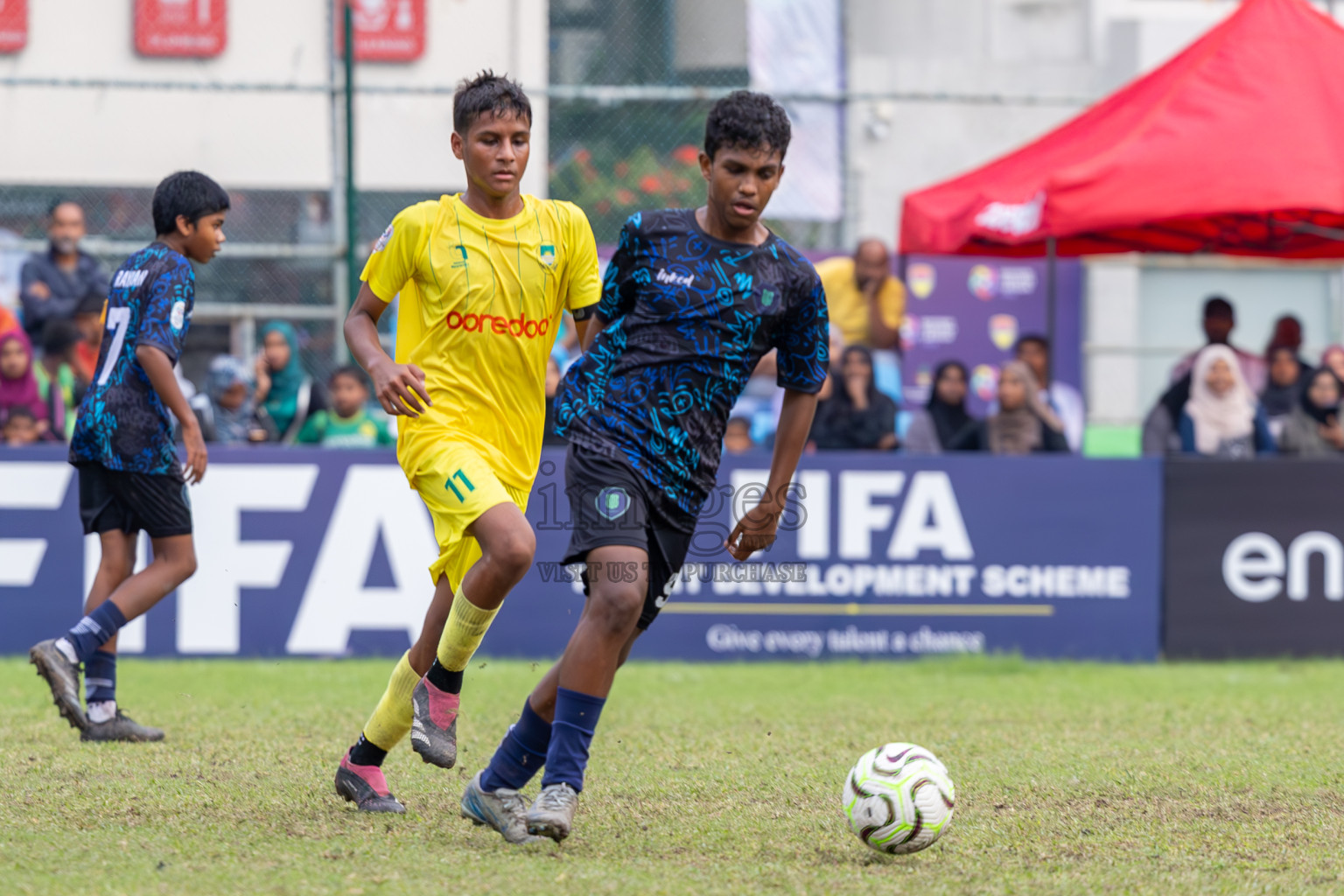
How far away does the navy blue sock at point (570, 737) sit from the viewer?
4270 mm

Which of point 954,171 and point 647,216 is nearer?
point 647,216

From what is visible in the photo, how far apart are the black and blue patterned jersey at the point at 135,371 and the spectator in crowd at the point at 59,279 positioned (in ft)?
13.3

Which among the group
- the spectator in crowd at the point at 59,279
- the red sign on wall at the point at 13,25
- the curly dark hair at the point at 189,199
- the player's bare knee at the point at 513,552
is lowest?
the player's bare knee at the point at 513,552

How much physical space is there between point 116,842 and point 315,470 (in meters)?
5.36

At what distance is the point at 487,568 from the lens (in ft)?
15.1

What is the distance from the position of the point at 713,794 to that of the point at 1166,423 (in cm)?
672

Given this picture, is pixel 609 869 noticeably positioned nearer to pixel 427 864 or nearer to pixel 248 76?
pixel 427 864

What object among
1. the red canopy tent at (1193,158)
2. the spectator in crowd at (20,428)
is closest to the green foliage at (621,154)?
the red canopy tent at (1193,158)

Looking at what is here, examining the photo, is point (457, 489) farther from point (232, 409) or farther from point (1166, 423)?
point (1166, 423)

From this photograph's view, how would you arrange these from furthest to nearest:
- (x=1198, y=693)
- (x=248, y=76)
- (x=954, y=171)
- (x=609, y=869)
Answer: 1. (x=954, y=171)
2. (x=248, y=76)
3. (x=1198, y=693)
4. (x=609, y=869)

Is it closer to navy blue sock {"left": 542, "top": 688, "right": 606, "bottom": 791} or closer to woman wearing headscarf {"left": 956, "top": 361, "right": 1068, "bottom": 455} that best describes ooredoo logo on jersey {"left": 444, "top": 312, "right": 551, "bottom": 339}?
navy blue sock {"left": 542, "top": 688, "right": 606, "bottom": 791}

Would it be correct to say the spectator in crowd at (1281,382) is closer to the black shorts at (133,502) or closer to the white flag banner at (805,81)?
the white flag banner at (805,81)

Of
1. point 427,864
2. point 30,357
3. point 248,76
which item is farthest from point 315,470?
point 427,864

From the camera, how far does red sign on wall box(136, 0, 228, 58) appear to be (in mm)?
11273
